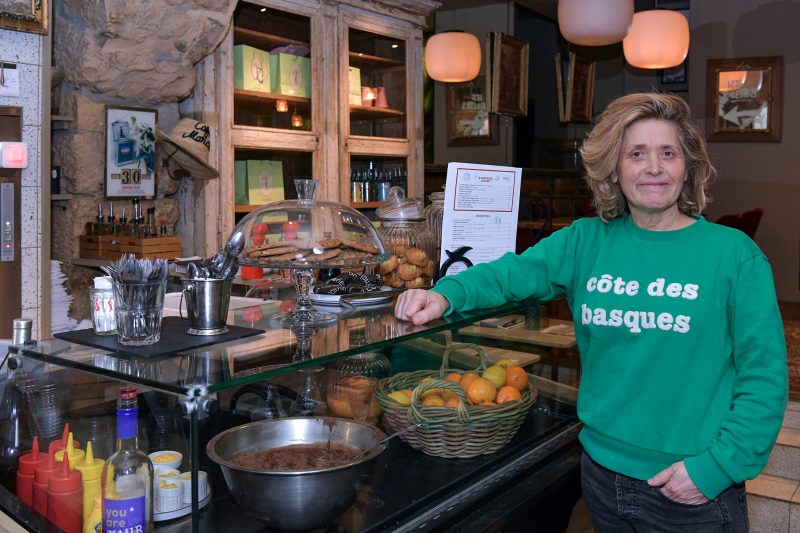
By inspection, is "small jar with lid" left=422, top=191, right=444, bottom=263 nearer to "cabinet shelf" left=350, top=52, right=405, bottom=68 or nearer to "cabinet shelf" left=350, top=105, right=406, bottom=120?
"cabinet shelf" left=350, top=105, right=406, bottom=120

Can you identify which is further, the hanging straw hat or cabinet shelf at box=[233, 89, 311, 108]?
cabinet shelf at box=[233, 89, 311, 108]

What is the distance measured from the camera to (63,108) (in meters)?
4.32

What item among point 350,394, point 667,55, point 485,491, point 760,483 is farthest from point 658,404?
point 667,55

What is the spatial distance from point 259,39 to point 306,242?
3488 mm

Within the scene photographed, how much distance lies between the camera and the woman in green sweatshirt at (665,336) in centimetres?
150

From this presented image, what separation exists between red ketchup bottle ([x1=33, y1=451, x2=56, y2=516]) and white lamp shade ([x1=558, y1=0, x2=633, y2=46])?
4.93 m

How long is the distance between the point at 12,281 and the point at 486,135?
7.51 meters

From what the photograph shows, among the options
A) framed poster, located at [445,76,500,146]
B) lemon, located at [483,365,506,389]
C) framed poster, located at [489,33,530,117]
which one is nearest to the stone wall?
lemon, located at [483,365,506,389]

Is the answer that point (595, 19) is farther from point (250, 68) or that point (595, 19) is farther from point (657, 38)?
point (250, 68)

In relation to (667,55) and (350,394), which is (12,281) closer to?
(350,394)

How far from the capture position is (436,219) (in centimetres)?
266

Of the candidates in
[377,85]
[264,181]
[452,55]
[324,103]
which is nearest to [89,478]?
[264,181]

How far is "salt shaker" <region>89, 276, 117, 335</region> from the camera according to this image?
154cm

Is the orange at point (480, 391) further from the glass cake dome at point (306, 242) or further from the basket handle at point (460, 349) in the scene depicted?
the glass cake dome at point (306, 242)
